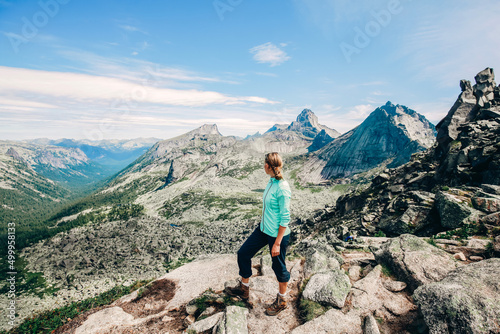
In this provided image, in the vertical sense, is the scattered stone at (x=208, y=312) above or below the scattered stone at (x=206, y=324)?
below

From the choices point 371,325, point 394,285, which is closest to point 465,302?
point 371,325

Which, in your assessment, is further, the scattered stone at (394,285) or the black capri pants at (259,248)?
the scattered stone at (394,285)

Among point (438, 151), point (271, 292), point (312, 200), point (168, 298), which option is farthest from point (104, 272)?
point (312, 200)

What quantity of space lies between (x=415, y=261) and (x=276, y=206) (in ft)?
21.7

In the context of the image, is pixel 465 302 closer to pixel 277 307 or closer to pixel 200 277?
pixel 277 307

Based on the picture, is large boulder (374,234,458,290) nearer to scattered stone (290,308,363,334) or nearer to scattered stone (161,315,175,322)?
scattered stone (290,308,363,334)

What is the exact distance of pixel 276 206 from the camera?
23.3 feet

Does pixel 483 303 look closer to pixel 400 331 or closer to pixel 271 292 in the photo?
pixel 400 331

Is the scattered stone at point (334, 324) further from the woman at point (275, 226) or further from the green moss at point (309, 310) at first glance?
the woman at point (275, 226)

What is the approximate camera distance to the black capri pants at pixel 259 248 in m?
7.43

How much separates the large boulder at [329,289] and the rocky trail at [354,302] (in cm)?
Result: 3

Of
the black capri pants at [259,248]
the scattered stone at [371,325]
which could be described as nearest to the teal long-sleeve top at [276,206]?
the black capri pants at [259,248]

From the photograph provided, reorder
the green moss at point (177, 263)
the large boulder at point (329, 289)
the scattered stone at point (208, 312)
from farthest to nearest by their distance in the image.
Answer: the green moss at point (177, 263)
the scattered stone at point (208, 312)
the large boulder at point (329, 289)

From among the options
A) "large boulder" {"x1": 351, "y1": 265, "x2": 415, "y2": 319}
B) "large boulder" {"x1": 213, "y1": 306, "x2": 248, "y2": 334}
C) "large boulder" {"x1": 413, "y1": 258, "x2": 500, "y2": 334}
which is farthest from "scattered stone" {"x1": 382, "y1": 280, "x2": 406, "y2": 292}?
"large boulder" {"x1": 213, "y1": 306, "x2": 248, "y2": 334}
